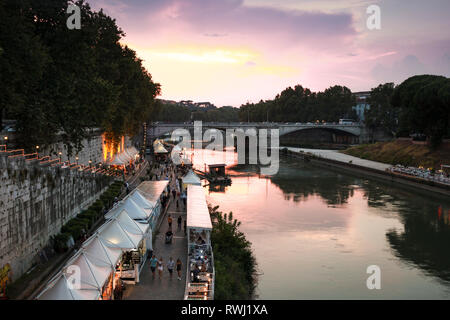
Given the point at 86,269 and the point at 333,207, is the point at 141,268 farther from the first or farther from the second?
the point at 333,207

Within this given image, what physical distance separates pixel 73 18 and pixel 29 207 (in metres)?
13.0

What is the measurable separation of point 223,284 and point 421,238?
1929 centimetres

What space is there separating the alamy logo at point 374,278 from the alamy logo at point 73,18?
21456 millimetres

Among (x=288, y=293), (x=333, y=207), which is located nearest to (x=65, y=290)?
(x=288, y=293)

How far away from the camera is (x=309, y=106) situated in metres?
132

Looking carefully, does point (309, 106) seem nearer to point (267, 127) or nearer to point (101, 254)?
point (267, 127)

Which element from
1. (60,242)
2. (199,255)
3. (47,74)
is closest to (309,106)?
(47,74)

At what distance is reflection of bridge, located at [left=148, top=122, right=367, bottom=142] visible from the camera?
9312 cm

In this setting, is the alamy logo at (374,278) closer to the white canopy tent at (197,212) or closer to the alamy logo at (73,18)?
the white canopy tent at (197,212)

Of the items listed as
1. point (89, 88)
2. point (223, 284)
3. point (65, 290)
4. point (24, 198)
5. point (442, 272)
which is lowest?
point (442, 272)

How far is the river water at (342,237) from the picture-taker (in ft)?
69.6

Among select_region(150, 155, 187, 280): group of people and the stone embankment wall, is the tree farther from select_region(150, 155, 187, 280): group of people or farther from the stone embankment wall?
the stone embankment wall

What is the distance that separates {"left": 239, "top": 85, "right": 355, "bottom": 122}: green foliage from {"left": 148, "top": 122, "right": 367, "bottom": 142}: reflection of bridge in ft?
61.1

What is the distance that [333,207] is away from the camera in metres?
40.2
